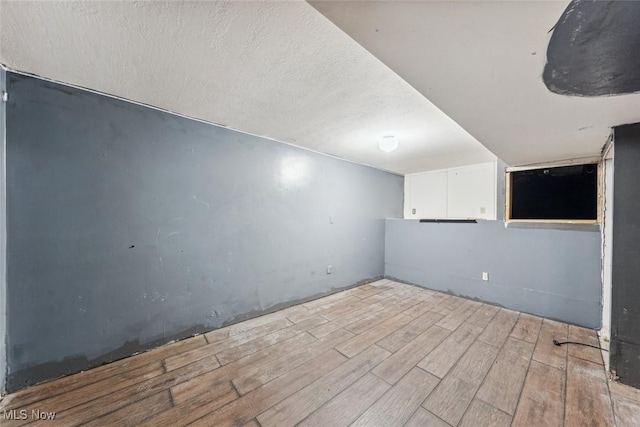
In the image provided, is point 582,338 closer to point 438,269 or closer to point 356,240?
point 438,269

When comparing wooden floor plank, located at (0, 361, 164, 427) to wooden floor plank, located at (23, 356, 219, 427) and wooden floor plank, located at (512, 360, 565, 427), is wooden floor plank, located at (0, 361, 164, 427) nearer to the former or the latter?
wooden floor plank, located at (23, 356, 219, 427)

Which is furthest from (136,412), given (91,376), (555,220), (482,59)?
(555,220)

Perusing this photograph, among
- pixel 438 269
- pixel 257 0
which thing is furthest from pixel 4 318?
pixel 438 269

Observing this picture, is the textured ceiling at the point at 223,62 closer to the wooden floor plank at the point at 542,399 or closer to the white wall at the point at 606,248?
the white wall at the point at 606,248

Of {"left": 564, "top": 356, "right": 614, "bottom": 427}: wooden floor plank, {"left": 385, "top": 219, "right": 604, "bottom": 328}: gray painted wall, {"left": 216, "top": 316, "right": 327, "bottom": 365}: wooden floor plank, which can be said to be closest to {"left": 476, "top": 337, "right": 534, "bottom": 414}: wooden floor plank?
{"left": 564, "top": 356, "right": 614, "bottom": 427}: wooden floor plank

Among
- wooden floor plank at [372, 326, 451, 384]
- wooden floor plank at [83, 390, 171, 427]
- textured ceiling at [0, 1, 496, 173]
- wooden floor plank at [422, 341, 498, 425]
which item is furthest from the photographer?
wooden floor plank at [372, 326, 451, 384]

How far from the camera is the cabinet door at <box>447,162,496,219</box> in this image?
3527 mm

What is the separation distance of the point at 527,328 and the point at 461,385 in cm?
158

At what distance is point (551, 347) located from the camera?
220 cm

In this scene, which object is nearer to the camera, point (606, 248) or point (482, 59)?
point (482, 59)

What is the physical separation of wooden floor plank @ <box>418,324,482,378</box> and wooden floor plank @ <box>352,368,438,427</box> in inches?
4.4

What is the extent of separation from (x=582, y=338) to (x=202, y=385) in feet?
11.9

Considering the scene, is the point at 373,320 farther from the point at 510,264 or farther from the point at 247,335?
the point at 510,264

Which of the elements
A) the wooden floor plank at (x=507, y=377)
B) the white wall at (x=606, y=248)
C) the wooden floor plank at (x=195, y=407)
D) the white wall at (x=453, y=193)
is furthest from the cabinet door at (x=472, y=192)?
the wooden floor plank at (x=195, y=407)
